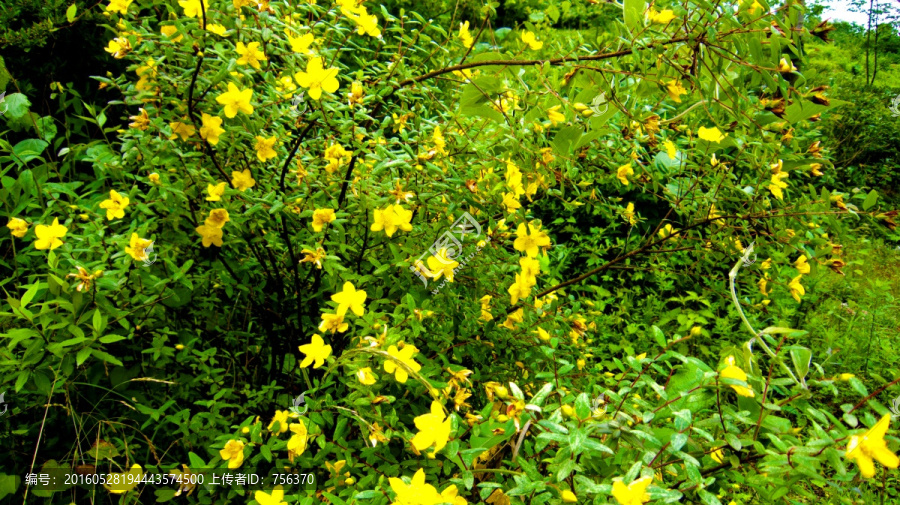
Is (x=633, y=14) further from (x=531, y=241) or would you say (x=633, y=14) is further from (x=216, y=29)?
(x=216, y=29)

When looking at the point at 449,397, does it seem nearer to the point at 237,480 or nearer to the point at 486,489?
the point at 486,489

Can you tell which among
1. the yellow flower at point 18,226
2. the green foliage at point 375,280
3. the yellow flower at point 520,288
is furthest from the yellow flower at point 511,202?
the yellow flower at point 18,226

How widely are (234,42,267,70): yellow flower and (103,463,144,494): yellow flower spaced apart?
880 millimetres

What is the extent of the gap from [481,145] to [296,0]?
68 cm

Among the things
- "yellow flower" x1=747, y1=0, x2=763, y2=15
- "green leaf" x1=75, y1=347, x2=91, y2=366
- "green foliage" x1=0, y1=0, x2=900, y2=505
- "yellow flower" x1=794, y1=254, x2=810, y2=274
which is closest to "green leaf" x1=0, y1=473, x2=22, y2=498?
"green foliage" x1=0, y1=0, x2=900, y2=505

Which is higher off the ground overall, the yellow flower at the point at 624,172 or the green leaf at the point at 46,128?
the yellow flower at the point at 624,172

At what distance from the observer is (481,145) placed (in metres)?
1.61

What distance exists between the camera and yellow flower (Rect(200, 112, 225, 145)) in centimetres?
126

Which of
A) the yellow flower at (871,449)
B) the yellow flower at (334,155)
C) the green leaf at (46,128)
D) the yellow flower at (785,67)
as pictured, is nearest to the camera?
the yellow flower at (871,449)

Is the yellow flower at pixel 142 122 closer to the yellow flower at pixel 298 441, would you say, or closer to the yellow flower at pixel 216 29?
the yellow flower at pixel 216 29

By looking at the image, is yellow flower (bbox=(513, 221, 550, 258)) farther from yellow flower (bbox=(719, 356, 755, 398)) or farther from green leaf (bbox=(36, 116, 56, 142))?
green leaf (bbox=(36, 116, 56, 142))

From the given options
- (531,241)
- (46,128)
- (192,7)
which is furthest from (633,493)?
(46,128)

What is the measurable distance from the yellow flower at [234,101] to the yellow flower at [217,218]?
210mm

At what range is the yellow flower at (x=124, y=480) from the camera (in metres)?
1.25
